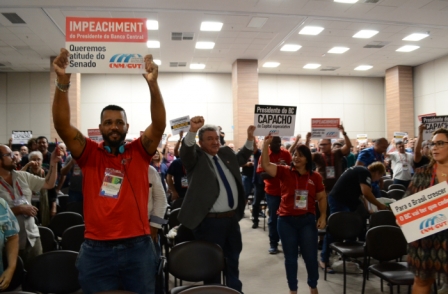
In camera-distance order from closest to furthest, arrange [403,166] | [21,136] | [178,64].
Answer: [403,166] → [21,136] → [178,64]

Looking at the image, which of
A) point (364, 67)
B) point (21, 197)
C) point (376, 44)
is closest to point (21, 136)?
point (21, 197)

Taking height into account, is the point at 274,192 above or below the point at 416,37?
below

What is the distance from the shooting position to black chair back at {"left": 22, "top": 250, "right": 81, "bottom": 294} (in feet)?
9.59

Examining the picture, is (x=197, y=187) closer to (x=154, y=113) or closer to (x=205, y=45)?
(x=154, y=113)

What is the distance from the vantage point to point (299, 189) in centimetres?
393

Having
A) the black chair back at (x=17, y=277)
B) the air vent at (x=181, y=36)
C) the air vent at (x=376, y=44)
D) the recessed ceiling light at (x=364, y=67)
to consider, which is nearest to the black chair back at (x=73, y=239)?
the black chair back at (x=17, y=277)

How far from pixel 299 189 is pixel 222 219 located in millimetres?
904

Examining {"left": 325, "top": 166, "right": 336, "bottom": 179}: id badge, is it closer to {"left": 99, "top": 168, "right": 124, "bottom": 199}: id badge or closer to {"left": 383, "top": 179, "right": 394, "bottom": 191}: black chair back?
{"left": 383, "top": 179, "right": 394, "bottom": 191}: black chair back

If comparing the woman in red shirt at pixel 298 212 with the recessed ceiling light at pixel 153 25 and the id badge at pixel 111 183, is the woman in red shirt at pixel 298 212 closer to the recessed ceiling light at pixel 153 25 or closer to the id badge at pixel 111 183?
the id badge at pixel 111 183

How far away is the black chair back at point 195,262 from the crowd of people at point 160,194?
145 millimetres

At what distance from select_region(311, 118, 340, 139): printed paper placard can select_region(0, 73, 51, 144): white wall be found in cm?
1399

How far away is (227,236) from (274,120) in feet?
6.69

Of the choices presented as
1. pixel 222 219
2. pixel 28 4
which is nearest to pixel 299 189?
pixel 222 219

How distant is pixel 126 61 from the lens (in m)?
2.58
